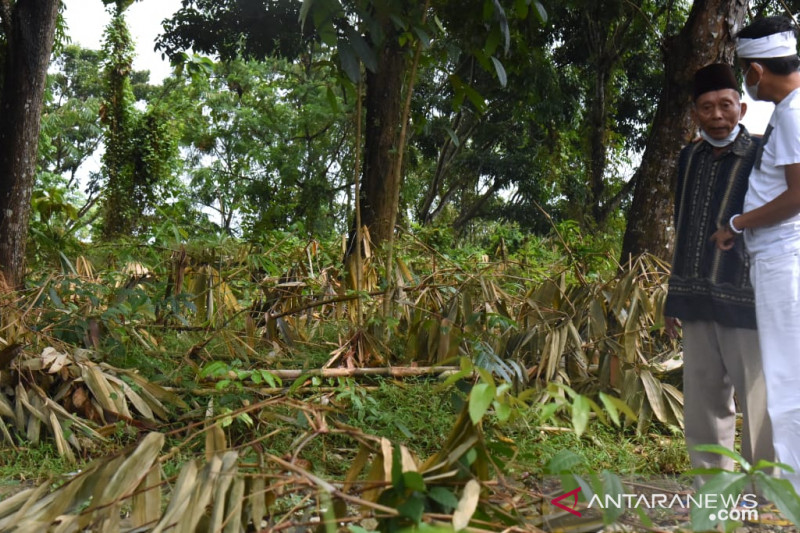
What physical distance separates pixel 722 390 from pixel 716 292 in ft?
1.17

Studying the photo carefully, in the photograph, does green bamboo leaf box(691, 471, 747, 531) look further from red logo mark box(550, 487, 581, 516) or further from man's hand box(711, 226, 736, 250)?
man's hand box(711, 226, 736, 250)

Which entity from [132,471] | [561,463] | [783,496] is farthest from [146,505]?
[783,496]

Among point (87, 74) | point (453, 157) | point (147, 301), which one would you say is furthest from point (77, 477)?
point (87, 74)

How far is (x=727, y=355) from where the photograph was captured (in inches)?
107

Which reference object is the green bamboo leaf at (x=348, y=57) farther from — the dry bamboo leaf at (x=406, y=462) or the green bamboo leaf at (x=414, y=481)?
the green bamboo leaf at (x=414, y=481)

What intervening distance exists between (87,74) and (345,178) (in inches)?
556

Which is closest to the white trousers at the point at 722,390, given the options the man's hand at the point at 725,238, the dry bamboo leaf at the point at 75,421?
the man's hand at the point at 725,238

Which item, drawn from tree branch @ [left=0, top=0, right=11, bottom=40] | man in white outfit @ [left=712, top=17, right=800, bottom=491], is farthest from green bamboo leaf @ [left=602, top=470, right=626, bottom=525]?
tree branch @ [left=0, top=0, right=11, bottom=40]

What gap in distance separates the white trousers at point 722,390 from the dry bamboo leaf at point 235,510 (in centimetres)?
166

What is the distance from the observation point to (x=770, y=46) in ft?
8.36

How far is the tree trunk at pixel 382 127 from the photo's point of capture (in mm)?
6133

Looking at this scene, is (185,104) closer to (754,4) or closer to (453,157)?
(453,157)

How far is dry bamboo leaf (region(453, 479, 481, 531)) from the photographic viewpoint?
1.40 m

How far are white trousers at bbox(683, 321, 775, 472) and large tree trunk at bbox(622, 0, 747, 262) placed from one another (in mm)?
2162
